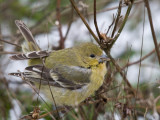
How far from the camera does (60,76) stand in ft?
11.1

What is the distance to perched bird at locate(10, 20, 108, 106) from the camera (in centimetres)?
331

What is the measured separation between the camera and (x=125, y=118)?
2.59m

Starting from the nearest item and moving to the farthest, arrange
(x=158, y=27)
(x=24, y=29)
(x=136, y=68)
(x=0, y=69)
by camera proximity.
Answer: (x=24, y=29), (x=0, y=69), (x=136, y=68), (x=158, y=27)

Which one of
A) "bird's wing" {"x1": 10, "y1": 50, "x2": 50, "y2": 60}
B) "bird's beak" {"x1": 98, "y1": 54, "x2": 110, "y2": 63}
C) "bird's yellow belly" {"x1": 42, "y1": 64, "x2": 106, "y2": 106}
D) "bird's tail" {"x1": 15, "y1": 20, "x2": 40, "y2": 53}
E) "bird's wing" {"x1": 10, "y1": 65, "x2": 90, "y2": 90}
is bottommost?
"bird's yellow belly" {"x1": 42, "y1": 64, "x2": 106, "y2": 106}

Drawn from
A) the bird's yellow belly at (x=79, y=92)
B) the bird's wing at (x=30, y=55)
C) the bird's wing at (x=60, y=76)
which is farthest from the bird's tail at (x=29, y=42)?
the bird's yellow belly at (x=79, y=92)

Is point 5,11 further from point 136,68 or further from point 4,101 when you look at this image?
point 136,68

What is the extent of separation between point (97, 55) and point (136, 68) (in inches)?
71.1

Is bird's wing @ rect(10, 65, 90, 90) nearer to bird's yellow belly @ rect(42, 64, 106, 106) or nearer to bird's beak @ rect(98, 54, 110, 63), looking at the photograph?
bird's yellow belly @ rect(42, 64, 106, 106)

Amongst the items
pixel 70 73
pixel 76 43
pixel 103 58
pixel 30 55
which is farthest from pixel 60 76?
pixel 76 43

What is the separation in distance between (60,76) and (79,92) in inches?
12.9

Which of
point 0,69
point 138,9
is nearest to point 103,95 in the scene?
point 0,69

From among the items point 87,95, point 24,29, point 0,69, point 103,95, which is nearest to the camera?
point 103,95

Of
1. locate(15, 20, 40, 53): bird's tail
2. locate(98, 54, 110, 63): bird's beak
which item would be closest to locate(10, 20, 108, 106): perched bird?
locate(98, 54, 110, 63): bird's beak

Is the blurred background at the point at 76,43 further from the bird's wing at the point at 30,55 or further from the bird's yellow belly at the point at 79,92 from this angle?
the bird's wing at the point at 30,55
